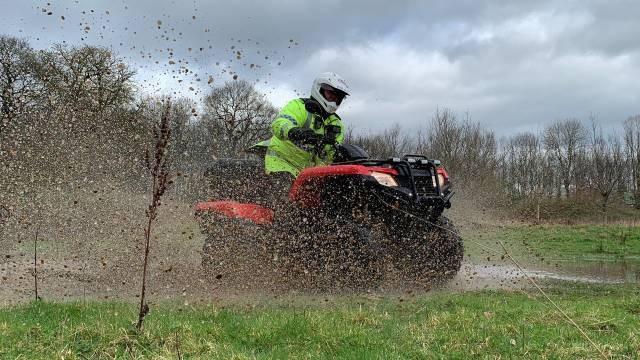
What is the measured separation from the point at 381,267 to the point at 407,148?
43.0 m

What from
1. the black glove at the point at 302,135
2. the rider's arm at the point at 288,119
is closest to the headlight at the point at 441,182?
the black glove at the point at 302,135

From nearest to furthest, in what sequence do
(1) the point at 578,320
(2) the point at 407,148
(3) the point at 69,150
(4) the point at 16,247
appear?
(1) the point at 578,320, (3) the point at 69,150, (4) the point at 16,247, (2) the point at 407,148

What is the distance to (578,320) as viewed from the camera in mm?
5293

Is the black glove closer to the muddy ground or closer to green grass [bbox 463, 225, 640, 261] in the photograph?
the muddy ground

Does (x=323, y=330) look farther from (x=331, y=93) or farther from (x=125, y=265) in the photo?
(x=125, y=265)

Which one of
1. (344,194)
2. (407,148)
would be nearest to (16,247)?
(344,194)

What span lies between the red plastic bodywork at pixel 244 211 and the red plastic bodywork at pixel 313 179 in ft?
1.44

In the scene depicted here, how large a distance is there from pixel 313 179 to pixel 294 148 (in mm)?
848

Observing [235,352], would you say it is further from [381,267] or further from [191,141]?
[191,141]

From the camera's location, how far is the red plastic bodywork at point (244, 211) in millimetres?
7417

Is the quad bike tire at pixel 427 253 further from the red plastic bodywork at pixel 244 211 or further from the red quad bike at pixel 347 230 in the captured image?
the red plastic bodywork at pixel 244 211

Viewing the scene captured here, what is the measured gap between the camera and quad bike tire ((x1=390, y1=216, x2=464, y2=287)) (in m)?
7.14

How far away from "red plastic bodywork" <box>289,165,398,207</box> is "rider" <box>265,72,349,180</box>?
16.8 inches

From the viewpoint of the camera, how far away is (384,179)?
6.71m
